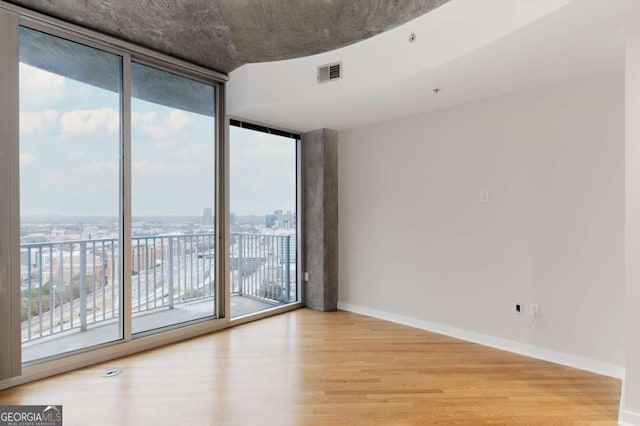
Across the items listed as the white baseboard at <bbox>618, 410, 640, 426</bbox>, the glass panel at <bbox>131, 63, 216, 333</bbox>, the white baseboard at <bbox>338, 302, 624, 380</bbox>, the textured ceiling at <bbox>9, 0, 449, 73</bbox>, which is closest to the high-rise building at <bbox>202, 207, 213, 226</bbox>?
the glass panel at <bbox>131, 63, 216, 333</bbox>

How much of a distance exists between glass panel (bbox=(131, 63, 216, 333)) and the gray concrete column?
1.32 metres

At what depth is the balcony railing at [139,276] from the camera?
2891mm

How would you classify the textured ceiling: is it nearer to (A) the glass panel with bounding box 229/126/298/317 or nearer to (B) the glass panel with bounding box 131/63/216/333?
(B) the glass panel with bounding box 131/63/216/333

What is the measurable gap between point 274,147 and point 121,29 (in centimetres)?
205

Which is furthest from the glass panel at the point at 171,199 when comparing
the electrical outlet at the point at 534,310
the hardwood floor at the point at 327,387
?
the electrical outlet at the point at 534,310

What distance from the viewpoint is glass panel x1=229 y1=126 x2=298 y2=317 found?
13.5 ft

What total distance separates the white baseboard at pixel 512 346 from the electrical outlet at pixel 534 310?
0.28 metres

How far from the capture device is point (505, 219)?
3201 millimetres

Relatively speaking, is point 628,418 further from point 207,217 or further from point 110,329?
point 110,329

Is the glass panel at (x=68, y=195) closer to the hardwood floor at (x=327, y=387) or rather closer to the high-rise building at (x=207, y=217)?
the hardwood floor at (x=327, y=387)

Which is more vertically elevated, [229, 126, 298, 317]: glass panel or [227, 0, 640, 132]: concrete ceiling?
[227, 0, 640, 132]: concrete ceiling

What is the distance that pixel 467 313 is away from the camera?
11.3 feet

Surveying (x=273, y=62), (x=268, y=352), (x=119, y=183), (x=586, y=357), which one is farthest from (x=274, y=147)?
(x=586, y=357)

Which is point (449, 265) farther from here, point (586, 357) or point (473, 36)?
point (473, 36)
